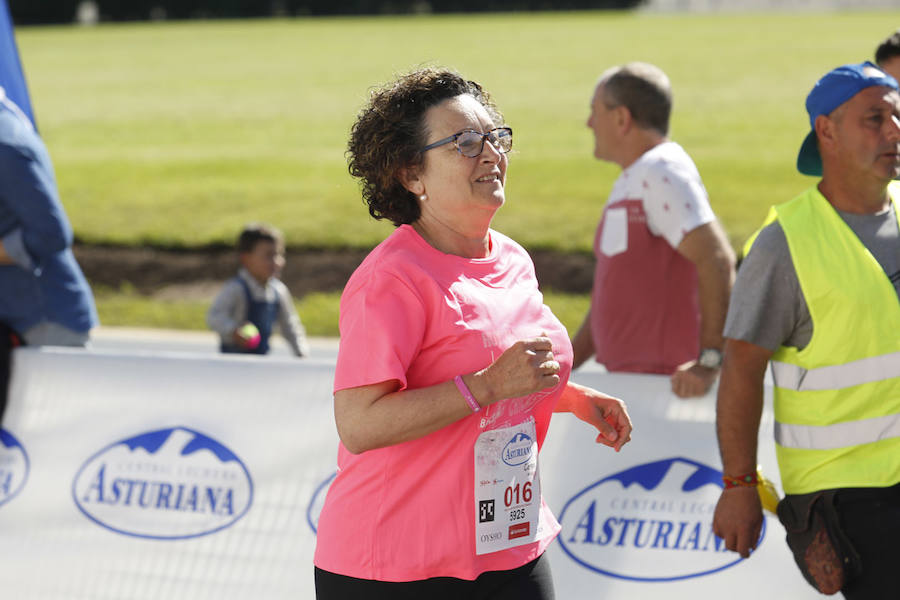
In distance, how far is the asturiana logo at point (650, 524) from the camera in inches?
167

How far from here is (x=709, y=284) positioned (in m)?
4.29

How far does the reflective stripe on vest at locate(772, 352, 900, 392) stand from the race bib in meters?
0.83

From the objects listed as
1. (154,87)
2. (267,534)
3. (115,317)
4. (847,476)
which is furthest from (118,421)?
(154,87)

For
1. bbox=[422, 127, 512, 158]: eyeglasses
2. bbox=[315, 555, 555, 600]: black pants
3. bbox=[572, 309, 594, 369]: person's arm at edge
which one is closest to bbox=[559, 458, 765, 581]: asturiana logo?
bbox=[572, 309, 594, 369]: person's arm at edge

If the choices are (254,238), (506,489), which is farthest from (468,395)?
(254,238)

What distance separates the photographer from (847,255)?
306 centimetres

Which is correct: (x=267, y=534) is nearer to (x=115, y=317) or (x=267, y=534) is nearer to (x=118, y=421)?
(x=118, y=421)

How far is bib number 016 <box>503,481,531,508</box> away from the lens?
8.87 ft

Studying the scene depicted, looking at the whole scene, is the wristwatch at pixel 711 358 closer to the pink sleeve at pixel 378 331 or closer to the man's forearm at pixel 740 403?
the man's forearm at pixel 740 403

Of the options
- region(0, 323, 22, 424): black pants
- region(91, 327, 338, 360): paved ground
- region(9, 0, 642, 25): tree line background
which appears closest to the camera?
region(0, 323, 22, 424): black pants

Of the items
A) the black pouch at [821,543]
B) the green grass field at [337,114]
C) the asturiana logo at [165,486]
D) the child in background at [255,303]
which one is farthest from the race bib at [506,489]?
the child in background at [255,303]

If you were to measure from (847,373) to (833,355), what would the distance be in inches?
2.5

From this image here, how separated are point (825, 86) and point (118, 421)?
10.5 feet

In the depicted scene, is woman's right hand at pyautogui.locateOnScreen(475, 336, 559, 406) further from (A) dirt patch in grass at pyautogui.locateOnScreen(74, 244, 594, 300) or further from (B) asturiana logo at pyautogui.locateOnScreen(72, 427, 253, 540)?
(A) dirt patch in grass at pyautogui.locateOnScreen(74, 244, 594, 300)
